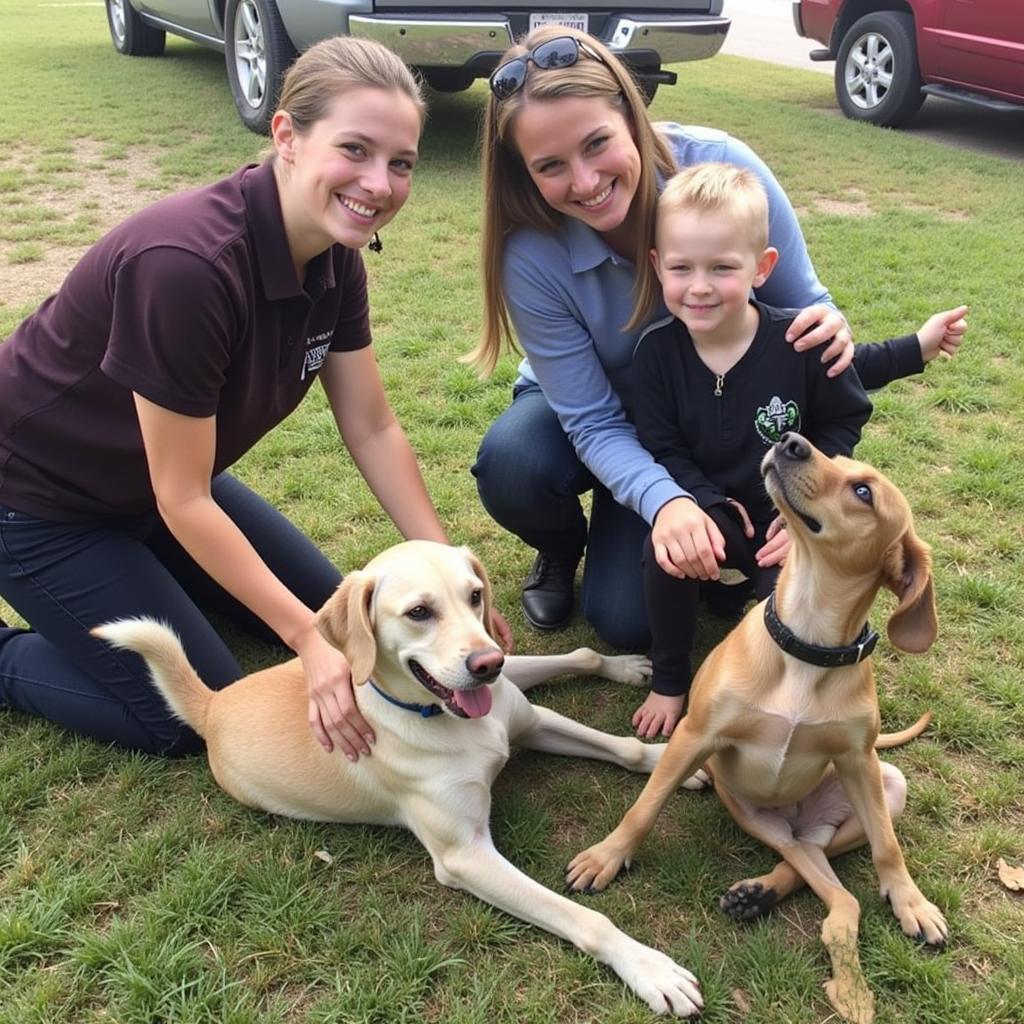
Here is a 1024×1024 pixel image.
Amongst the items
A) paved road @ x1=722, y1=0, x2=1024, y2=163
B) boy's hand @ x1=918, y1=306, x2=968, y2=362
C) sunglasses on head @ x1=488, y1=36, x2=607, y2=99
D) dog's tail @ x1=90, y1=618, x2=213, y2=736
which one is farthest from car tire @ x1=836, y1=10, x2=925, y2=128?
dog's tail @ x1=90, y1=618, x2=213, y2=736

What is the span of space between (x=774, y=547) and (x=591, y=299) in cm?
102

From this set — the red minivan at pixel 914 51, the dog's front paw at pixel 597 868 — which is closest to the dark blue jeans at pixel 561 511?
the dog's front paw at pixel 597 868

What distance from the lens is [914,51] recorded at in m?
9.59

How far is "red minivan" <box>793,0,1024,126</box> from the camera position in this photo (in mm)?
8750

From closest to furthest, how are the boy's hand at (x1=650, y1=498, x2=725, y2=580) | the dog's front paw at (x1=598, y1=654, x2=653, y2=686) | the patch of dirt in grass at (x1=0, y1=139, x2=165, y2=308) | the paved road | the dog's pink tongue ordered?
the dog's pink tongue, the boy's hand at (x1=650, y1=498, x2=725, y2=580), the dog's front paw at (x1=598, y1=654, x2=653, y2=686), the patch of dirt in grass at (x1=0, y1=139, x2=165, y2=308), the paved road

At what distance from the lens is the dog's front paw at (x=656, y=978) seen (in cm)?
216

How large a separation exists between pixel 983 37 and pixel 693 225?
26.6ft

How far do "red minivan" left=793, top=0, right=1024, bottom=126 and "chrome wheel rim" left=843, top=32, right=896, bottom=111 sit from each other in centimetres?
1

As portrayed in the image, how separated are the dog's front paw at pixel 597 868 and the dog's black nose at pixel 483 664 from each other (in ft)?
1.96

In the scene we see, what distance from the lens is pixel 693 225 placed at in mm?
2676

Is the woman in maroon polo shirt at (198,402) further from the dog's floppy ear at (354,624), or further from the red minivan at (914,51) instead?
the red minivan at (914,51)

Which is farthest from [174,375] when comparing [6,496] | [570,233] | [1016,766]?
[1016,766]

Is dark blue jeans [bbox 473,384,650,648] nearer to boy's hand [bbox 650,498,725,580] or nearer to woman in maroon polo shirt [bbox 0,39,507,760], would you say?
woman in maroon polo shirt [bbox 0,39,507,760]

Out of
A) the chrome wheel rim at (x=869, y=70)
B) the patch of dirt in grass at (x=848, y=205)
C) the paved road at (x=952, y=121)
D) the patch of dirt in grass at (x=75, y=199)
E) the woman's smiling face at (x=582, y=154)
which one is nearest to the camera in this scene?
the woman's smiling face at (x=582, y=154)
